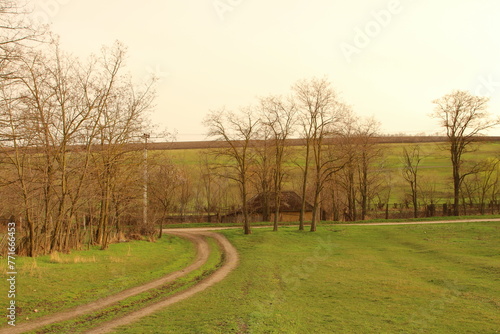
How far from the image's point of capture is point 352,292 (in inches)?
591

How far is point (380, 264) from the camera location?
2205 centimetres

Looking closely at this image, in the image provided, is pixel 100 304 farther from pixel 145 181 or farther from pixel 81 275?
pixel 145 181

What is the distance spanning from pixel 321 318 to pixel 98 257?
14.2 m

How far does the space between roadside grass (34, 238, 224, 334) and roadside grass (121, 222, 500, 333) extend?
46.3 inches

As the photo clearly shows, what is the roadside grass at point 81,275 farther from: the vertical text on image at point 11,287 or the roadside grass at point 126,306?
the roadside grass at point 126,306

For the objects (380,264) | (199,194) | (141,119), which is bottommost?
(380,264)

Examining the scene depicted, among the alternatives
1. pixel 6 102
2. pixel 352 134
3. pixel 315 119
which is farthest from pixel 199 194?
pixel 6 102

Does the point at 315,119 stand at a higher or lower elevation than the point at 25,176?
higher

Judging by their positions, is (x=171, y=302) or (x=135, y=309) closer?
(x=135, y=309)

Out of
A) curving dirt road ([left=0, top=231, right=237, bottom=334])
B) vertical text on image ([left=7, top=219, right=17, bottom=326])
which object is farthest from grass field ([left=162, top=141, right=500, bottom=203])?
vertical text on image ([left=7, top=219, right=17, bottom=326])

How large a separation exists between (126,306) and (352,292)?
8.44 metres

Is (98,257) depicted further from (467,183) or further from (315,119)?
(467,183)

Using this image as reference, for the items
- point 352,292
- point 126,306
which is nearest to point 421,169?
point 352,292

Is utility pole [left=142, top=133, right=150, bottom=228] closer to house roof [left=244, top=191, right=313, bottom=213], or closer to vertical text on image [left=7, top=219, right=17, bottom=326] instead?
vertical text on image [left=7, top=219, right=17, bottom=326]
